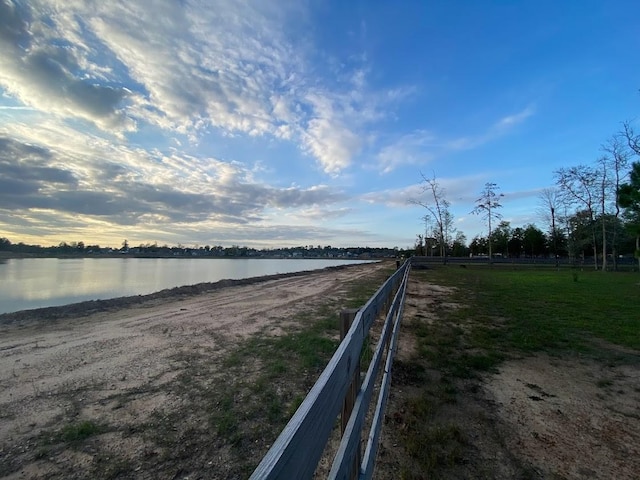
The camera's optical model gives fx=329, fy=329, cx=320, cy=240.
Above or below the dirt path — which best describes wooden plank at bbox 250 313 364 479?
above

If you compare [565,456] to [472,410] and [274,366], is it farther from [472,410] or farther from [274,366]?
[274,366]

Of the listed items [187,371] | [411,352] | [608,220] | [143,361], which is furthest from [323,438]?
[608,220]

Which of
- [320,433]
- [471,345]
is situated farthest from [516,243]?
[320,433]

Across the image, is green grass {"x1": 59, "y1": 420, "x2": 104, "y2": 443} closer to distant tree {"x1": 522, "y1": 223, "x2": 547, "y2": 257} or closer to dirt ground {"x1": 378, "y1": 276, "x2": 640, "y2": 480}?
dirt ground {"x1": 378, "y1": 276, "x2": 640, "y2": 480}

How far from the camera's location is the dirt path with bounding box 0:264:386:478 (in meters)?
2.80

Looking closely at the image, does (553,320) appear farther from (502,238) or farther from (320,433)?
(502,238)

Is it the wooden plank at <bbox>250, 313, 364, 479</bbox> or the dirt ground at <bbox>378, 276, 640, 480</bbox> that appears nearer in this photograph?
the wooden plank at <bbox>250, 313, 364, 479</bbox>

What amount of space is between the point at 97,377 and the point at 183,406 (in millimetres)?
1801

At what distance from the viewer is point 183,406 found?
365 cm

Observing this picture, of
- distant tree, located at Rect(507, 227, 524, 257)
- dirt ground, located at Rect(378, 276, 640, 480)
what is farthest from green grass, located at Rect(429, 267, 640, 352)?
distant tree, located at Rect(507, 227, 524, 257)

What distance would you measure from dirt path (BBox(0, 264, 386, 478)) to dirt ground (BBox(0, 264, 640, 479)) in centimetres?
1

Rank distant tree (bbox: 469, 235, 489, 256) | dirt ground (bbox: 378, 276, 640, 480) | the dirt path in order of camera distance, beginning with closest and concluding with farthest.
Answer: dirt ground (bbox: 378, 276, 640, 480) < the dirt path < distant tree (bbox: 469, 235, 489, 256)

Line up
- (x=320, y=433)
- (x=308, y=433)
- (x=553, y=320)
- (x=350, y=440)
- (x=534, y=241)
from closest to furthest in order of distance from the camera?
(x=308, y=433), (x=320, y=433), (x=350, y=440), (x=553, y=320), (x=534, y=241)

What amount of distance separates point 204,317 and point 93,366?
152 inches
